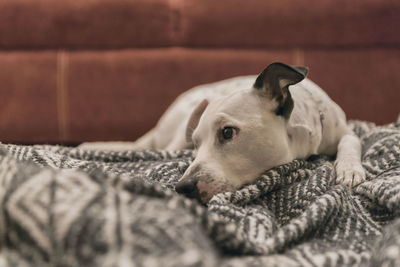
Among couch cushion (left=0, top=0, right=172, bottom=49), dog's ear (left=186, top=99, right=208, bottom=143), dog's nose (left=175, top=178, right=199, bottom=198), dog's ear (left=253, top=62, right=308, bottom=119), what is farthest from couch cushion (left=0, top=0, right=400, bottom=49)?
dog's nose (left=175, top=178, right=199, bottom=198)

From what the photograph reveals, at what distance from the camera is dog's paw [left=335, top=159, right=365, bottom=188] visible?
1.39 metres

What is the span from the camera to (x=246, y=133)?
1.40m

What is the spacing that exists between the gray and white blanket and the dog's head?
0.54 feet

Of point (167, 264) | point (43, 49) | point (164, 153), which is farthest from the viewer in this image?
point (43, 49)

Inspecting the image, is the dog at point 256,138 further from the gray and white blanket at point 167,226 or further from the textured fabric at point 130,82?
Result: the textured fabric at point 130,82

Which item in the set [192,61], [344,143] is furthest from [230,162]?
[192,61]

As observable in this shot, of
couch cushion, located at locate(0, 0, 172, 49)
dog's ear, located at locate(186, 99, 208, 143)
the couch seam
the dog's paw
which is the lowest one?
the dog's paw

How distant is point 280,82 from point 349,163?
0.42 metres

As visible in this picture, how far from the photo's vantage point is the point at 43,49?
261 cm

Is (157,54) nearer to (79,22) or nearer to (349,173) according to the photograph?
(79,22)

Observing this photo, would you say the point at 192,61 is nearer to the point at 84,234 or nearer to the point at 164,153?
the point at 164,153

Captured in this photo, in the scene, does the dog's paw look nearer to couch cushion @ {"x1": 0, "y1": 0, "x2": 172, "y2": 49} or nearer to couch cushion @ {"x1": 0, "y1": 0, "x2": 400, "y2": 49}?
couch cushion @ {"x1": 0, "y1": 0, "x2": 400, "y2": 49}

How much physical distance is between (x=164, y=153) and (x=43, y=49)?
53.8 inches

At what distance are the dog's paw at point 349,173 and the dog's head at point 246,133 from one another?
0.20m
